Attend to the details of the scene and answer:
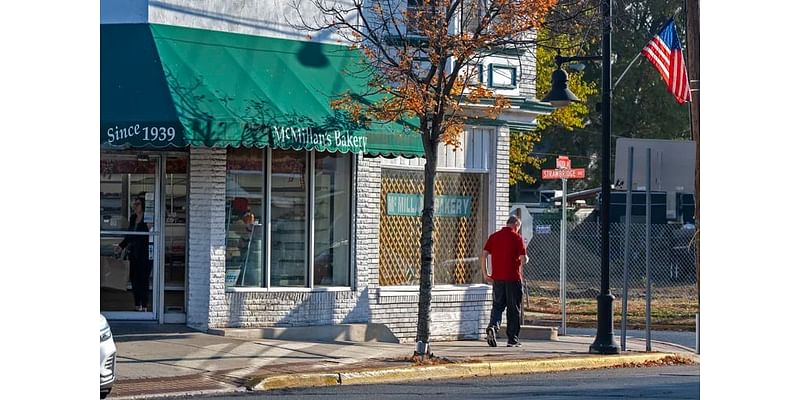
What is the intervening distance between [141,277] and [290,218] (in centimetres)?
208

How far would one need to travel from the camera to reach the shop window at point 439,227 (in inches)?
670

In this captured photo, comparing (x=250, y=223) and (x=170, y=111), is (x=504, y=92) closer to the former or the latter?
(x=250, y=223)

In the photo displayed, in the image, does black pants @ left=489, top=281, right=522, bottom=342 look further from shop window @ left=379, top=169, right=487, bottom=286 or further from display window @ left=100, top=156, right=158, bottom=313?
display window @ left=100, top=156, right=158, bottom=313

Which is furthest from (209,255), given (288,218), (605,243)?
(605,243)

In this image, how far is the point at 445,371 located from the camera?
44.9 feet

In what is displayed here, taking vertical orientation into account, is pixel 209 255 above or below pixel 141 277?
above

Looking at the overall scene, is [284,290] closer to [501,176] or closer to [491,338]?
[491,338]

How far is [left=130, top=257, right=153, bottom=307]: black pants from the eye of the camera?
15547 millimetres

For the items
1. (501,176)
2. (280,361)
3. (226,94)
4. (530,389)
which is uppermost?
(226,94)

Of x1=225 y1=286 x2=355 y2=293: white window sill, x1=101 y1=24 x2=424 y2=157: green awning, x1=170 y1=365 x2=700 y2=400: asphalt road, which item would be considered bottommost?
x1=170 y1=365 x2=700 y2=400: asphalt road

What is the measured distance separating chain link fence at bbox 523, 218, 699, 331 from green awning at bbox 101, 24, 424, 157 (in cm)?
930

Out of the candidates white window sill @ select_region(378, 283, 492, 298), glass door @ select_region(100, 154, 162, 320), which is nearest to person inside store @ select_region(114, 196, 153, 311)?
glass door @ select_region(100, 154, 162, 320)

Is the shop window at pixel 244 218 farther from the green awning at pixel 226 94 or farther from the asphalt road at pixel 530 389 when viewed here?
the asphalt road at pixel 530 389
